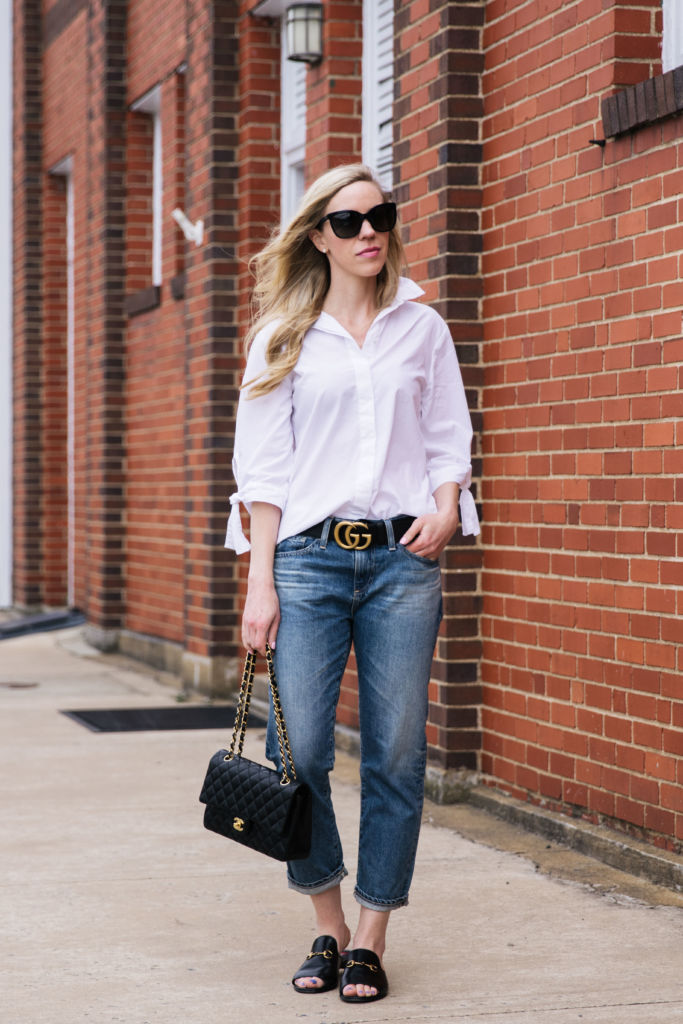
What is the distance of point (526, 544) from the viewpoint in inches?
239

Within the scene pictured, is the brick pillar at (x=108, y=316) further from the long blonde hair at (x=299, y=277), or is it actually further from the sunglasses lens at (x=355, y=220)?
the sunglasses lens at (x=355, y=220)

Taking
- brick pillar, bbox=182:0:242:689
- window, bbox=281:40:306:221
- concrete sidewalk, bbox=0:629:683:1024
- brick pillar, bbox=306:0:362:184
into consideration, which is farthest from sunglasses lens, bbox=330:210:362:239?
brick pillar, bbox=182:0:242:689

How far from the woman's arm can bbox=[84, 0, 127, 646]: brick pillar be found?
28.3ft

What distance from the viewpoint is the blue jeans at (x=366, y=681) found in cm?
387

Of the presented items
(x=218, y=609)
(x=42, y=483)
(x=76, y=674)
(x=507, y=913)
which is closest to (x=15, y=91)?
(x=42, y=483)

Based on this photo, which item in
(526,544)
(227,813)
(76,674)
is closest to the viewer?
(227,813)

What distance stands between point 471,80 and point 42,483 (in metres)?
9.87

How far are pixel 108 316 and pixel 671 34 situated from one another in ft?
24.8

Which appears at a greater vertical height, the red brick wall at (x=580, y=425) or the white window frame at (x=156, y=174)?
the white window frame at (x=156, y=174)

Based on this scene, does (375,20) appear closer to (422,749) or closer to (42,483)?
(422,749)

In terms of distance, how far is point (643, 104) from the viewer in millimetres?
5148

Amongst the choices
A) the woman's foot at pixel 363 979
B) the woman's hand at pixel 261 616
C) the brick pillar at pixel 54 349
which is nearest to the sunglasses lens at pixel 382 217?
the woman's hand at pixel 261 616

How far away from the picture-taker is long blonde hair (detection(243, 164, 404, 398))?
3928 millimetres

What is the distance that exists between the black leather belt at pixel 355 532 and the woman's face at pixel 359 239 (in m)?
0.63
